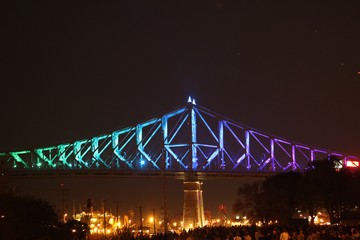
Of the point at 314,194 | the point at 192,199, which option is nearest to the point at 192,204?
the point at 192,199

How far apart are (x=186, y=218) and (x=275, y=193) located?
40.0 m

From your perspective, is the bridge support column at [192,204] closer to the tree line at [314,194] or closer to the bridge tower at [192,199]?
the bridge tower at [192,199]

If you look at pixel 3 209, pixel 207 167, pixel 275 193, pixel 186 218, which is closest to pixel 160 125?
pixel 207 167

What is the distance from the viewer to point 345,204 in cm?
7356

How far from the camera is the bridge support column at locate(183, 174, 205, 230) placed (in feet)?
379

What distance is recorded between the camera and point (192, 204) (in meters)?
116

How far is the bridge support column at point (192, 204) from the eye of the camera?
379 feet

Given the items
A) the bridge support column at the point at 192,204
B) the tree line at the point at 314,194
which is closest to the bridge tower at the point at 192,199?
the bridge support column at the point at 192,204

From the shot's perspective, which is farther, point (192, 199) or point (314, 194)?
point (192, 199)

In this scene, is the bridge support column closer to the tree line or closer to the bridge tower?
the bridge tower

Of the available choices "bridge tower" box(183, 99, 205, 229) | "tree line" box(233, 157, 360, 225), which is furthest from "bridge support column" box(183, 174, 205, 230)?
"tree line" box(233, 157, 360, 225)

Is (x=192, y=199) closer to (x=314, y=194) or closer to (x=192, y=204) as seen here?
(x=192, y=204)

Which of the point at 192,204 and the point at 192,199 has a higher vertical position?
the point at 192,199

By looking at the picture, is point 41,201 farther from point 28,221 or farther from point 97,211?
point 97,211
